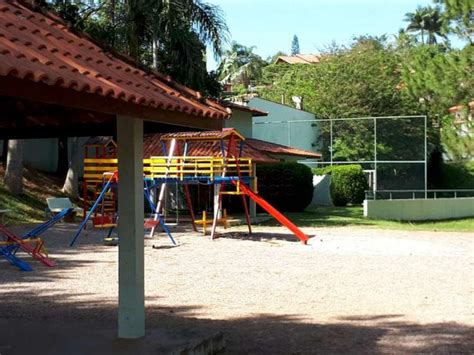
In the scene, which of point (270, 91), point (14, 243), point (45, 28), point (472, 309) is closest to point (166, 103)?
point (45, 28)

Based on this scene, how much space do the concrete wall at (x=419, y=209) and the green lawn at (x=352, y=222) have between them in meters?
0.79

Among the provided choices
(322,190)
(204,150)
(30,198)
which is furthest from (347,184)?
(30,198)

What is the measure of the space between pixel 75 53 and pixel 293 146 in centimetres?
3161

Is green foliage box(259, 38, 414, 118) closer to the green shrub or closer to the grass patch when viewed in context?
the green shrub

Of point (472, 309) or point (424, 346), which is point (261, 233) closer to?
point (472, 309)

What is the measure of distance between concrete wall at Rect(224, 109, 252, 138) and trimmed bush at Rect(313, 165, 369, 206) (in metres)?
4.66

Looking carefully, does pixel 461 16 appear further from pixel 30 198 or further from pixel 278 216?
pixel 30 198

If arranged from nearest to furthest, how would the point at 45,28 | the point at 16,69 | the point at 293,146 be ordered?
the point at 16,69
the point at 45,28
the point at 293,146

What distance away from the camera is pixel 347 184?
1323 inches

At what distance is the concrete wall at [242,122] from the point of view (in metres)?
32.0

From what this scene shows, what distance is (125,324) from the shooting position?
6020mm

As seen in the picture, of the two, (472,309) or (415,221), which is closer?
(472,309)

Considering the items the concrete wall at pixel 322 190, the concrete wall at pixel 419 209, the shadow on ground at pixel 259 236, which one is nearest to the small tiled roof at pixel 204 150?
the concrete wall at pixel 419 209

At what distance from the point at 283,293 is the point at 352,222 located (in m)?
15.8
